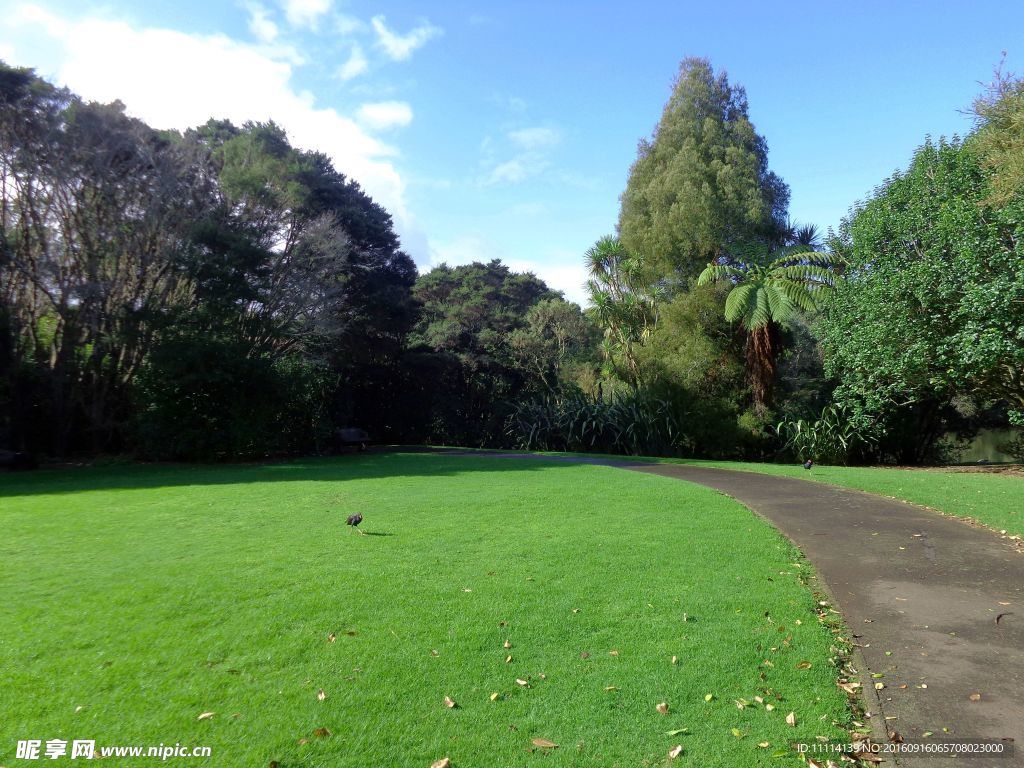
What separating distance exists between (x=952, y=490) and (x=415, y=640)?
1104 cm

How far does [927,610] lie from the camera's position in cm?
Answer: 487

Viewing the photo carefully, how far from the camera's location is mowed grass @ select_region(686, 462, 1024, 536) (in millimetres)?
8619

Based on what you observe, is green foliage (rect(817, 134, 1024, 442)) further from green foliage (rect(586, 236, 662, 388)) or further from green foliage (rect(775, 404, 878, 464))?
green foliage (rect(586, 236, 662, 388))

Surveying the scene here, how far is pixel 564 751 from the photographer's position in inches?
119

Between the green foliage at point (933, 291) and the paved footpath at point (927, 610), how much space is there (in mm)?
5747

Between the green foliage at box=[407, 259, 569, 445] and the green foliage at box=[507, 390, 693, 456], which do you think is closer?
the green foliage at box=[507, 390, 693, 456]

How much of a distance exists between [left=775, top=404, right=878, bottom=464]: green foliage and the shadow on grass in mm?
5829

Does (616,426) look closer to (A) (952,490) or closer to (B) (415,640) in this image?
(A) (952,490)

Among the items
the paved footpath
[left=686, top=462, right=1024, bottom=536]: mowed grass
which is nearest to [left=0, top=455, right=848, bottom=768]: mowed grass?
the paved footpath

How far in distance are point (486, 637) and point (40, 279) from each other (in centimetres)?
1851

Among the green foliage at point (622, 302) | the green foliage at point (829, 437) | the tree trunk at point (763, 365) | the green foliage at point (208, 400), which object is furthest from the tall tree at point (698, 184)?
the green foliage at point (208, 400)

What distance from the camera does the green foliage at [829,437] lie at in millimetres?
20062

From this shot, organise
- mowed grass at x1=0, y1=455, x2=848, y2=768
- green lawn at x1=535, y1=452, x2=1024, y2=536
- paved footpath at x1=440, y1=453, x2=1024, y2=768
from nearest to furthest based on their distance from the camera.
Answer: mowed grass at x1=0, y1=455, x2=848, y2=768, paved footpath at x1=440, y1=453, x2=1024, y2=768, green lawn at x1=535, y1=452, x2=1024, y2=536

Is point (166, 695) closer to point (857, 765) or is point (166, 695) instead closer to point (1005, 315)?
point (857, 765)
